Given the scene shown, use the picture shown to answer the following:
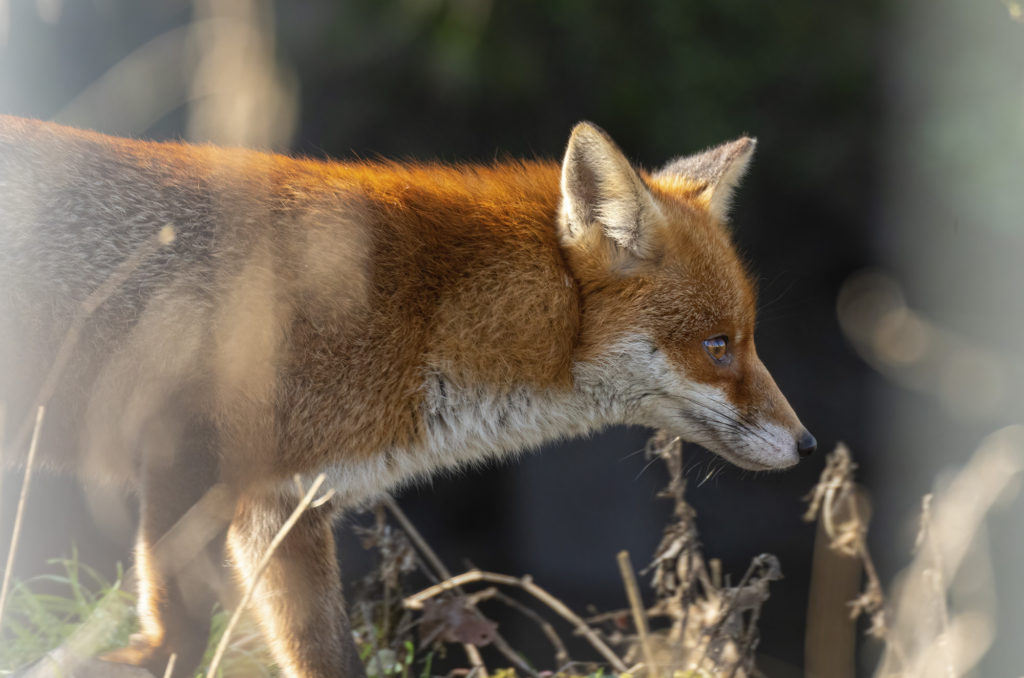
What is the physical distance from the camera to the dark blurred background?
4031 millimetres

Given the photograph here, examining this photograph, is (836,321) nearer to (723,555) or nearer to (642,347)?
(723,555)

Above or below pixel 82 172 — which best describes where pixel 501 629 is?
below

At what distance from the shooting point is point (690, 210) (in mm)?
2885

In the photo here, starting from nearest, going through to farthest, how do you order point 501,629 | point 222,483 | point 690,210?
point 222,483 < point 690,210 < point 501,629

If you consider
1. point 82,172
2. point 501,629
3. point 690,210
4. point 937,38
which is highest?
point 937,38

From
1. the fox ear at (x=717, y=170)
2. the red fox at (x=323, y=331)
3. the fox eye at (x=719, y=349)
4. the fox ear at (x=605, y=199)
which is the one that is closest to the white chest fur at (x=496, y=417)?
the red fox at (x=323, y=331)

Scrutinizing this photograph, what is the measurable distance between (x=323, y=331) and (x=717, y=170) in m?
1.50

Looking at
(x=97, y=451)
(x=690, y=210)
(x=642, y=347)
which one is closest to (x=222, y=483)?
(x=97, y=451)

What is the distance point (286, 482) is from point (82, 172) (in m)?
0.95

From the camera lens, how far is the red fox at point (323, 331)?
2.24 meters

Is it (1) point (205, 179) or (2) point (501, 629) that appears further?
(2) point (501, 629)

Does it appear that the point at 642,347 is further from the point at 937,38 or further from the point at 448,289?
the point at 937,38

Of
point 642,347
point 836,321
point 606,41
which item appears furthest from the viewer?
Result: point 836,321

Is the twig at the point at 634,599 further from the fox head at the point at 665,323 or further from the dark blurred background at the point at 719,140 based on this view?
the dark blurred background at the point at 719,140
